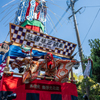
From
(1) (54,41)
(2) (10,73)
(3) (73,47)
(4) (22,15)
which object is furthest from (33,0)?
(2) (10,73)

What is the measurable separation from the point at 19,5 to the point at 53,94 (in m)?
7.67

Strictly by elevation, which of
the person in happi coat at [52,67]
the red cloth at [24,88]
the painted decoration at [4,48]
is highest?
the painted decoration at [4,48]

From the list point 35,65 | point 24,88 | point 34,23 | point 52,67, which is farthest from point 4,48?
point 34,23

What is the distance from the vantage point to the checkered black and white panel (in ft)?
20.2

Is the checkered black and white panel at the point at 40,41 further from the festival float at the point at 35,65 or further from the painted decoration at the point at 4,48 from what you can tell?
the painted decoration at the point at 4,48

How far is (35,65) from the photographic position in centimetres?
566

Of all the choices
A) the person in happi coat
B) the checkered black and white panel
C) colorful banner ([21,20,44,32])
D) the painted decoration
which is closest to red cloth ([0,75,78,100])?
the person in happi coat

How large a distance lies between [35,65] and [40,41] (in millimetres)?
1873

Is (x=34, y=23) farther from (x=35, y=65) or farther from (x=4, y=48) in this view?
(x=35, y=65)

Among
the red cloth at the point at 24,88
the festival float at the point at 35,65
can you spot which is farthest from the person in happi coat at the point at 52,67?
the red cloth at the point at 24,88

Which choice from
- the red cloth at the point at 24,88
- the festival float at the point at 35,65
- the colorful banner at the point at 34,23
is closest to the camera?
the red cloth at the point at 24,88

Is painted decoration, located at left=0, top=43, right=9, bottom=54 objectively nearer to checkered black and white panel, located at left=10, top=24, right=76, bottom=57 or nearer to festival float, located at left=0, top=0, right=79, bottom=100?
festival float, located at left=0, top=0, right=79, bottom=100

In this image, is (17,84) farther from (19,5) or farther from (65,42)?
(19,5)

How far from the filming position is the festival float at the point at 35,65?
17.0ft
